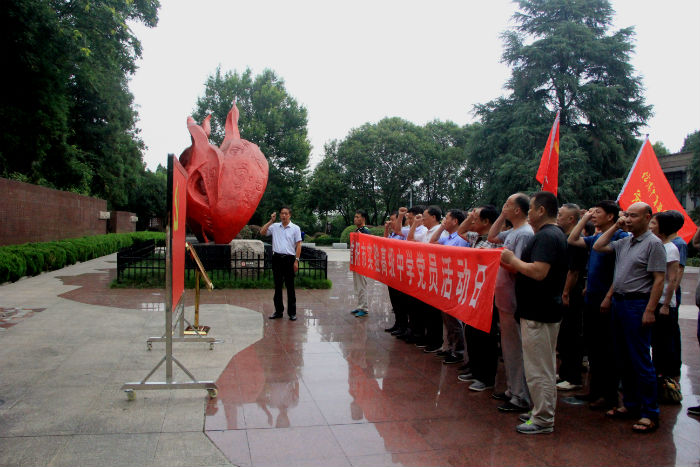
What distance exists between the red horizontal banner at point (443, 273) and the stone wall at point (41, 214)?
11651 mm

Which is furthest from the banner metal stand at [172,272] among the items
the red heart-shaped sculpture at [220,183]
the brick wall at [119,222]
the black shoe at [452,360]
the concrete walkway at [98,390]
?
the brick wall at [119,222]

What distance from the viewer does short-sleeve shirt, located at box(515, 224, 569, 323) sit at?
11.9 feet

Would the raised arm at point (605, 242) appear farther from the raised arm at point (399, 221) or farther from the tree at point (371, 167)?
the tree at point (371, 167)

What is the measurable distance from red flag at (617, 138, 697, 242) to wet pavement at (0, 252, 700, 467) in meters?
1.87

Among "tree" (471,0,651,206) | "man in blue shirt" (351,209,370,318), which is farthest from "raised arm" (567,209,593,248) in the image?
"tree" (471,0,651,206)

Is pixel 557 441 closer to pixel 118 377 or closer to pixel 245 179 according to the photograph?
pixel 118 377

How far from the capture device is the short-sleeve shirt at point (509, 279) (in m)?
4.22

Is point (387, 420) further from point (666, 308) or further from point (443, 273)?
point (666, 308)

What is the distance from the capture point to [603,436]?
3.73 meters

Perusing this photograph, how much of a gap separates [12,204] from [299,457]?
1463 centimetres

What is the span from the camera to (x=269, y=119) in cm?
3628

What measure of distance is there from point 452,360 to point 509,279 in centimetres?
163

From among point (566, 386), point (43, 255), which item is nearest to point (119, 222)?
point (43, 255)

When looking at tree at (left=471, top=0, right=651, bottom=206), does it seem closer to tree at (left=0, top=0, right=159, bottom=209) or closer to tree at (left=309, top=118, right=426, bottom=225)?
tree at (left=309, top=118, right=426, bottom=225)
